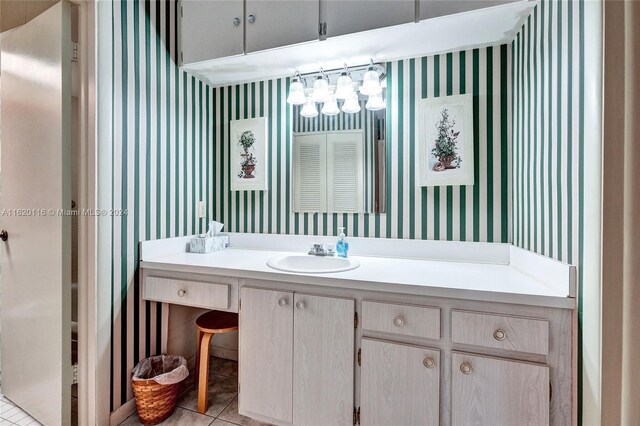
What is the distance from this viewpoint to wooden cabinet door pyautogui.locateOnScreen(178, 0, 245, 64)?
5.59 feet

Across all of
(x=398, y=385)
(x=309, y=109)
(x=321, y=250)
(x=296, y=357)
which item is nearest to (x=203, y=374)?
(x=296, y=357)

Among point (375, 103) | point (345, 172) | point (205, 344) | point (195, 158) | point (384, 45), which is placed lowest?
point (205, 344)

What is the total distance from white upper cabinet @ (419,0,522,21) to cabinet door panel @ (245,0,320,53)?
522 mm

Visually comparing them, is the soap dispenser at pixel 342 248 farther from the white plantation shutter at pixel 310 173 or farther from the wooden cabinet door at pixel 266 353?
the wooden cabinet door at pixel 266 353

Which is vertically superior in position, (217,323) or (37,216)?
(37,216)

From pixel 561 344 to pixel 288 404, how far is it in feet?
3.66

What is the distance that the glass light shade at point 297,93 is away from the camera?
188cm

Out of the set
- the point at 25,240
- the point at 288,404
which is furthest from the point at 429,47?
the point at 25,240

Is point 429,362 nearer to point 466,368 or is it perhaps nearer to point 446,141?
point 466,368

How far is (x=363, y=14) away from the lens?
4.78 ft

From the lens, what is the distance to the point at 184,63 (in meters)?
1.85

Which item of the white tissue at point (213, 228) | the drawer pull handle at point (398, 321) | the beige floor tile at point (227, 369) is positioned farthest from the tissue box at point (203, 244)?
the drawer pull handle at point (398, 321)

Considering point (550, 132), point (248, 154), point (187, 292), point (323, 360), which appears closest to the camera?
point (550, 132)

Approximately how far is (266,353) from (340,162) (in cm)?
119
